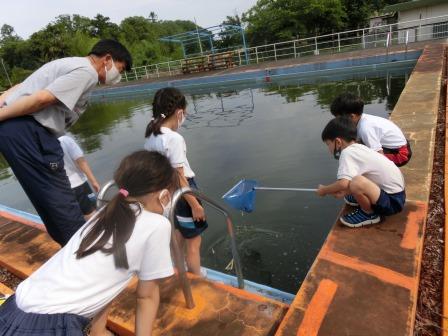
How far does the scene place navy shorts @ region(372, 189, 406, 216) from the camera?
235cm

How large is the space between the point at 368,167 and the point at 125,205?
6.00 ft

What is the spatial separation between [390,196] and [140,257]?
1.91m

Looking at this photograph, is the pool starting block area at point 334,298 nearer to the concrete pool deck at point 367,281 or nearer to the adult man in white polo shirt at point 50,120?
the concrete pool deck at point 367,281

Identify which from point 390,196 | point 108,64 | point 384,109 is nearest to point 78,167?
point 108,64

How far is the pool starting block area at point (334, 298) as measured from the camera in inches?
65.4

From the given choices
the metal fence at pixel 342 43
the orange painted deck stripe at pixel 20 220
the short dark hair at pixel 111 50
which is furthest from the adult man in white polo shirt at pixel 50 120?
the metal fence at pixel 342 43

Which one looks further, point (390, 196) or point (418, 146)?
point (418, 146)

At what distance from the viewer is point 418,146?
3811 millimetres

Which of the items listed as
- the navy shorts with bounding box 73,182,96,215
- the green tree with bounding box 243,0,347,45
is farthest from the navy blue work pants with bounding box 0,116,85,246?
the green tree with bounding box 243,0,347,45

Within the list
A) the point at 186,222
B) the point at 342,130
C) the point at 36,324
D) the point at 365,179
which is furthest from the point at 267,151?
the point at 36,324

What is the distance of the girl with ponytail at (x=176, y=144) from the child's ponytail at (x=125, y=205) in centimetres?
75

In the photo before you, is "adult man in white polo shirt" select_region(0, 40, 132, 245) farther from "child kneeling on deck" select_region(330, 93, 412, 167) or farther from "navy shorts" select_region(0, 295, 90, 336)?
"child kneeling on deck" select_region(330, 93, 412, 167)

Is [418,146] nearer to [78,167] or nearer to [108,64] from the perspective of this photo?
[108,64]

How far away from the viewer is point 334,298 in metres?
1.81
